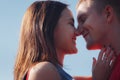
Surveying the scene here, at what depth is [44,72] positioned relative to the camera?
591cm

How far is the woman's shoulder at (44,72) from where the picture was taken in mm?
5902

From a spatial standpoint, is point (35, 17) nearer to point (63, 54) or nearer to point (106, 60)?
point (63, 54)

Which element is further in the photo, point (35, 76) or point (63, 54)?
point (63, 54)

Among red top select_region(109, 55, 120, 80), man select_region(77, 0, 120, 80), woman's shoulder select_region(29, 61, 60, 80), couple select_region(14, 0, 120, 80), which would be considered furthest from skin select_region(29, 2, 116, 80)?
red top select_region(109, 55, 120, 80)

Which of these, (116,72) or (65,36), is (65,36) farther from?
(116,72)

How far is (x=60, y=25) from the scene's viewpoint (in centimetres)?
650

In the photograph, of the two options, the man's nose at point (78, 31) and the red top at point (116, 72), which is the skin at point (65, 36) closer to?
the man's nose at point (78, 31)

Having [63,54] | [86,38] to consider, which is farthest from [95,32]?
[63,54]

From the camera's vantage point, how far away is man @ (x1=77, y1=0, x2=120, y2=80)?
21.0 ft

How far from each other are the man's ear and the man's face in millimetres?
61

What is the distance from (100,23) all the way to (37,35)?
91 cm

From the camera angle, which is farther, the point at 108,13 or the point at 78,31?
the point at 78,31

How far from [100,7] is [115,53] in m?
0.73

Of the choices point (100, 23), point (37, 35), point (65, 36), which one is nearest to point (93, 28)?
point (100, 23)
